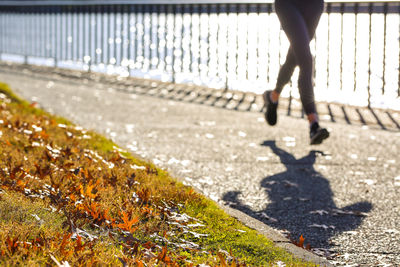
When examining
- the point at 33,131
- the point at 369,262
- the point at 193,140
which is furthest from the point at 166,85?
the point at 369,262

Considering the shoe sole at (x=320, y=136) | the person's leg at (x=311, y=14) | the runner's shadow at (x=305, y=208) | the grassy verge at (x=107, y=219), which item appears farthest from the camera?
the person's leg at (x=311, y=14)

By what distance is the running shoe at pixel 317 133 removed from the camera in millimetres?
6238

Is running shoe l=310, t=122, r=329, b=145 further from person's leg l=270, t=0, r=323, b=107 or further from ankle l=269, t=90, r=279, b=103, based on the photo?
ankle l=269, t=90, r=279, b=103

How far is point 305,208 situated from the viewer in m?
4.91

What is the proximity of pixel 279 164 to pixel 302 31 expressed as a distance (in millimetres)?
1259

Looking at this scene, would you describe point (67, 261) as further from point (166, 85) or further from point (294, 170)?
point (166, 85)

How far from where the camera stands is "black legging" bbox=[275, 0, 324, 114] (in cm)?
629

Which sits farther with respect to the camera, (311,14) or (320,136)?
(311,14)

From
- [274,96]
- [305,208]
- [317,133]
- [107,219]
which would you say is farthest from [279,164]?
[107,219]

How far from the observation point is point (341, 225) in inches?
178

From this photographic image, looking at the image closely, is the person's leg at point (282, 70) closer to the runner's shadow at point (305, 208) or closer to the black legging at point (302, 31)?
the black legging at point (302, 31)

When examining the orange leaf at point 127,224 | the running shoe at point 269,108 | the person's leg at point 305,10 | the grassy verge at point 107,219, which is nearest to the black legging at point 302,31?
the person's leg at point 305,10

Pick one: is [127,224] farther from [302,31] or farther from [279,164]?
[302,31]

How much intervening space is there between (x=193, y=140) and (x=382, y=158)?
6.76ft
